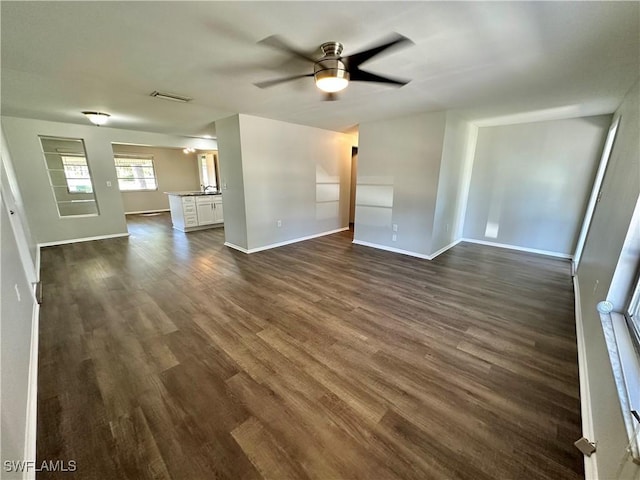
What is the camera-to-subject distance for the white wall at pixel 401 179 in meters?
4.10

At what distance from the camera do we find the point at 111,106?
12.2 feet

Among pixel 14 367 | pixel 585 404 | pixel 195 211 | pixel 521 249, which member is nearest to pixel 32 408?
pixel 14 367

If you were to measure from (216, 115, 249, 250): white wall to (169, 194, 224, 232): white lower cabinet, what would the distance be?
1956 millimetres

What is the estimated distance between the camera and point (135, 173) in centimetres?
861

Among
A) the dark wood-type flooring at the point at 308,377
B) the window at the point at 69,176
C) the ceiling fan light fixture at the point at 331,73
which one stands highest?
the ceiling fan light fixture at the point at 331,73

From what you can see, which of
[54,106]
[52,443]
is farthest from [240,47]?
[54,106]

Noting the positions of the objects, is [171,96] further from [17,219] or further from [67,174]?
[67,174]

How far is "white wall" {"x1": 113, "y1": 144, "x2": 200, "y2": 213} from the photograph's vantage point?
870 centimetres

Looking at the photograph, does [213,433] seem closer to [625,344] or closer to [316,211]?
[625,344]

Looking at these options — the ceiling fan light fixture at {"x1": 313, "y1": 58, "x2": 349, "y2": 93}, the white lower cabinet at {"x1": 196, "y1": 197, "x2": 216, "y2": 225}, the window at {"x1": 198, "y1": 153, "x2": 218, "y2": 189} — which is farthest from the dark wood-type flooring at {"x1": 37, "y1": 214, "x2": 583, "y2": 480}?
the window at {"x1": 198, "y1": 153, "x2": 218, "y2": 189}

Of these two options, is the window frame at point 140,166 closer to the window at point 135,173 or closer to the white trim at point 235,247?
the window at point 135,173

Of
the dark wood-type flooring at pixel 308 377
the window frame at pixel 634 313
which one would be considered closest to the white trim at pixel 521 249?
the dark wood-type flooring at pixel 308 377

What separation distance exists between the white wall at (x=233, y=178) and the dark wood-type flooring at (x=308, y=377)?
1.43 meters

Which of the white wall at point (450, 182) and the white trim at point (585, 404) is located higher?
the white wall at point (450, 182)
